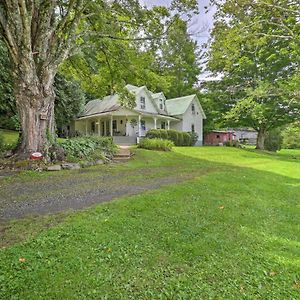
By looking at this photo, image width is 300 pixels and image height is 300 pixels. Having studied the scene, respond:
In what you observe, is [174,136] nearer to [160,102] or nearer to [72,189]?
[160,102]

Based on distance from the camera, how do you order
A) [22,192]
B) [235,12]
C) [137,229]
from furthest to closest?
[235,12], [22,192], [137,229]

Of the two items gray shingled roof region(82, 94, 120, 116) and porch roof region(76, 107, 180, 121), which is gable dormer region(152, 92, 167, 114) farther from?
gray shingled roof region(82, 94, 120, 116)

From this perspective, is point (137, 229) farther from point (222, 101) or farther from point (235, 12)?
point (222, 101)

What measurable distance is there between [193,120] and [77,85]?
1538 centimetres

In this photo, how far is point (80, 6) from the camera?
408 inches

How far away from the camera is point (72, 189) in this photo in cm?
663

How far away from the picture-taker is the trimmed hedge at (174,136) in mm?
23953

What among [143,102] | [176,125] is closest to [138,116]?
[143,102]

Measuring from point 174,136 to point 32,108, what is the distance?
17474mm

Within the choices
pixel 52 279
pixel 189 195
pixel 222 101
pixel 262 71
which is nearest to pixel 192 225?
pixel 189 195

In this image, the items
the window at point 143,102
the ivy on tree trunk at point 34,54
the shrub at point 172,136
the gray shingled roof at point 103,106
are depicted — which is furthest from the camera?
the window at point 143,102

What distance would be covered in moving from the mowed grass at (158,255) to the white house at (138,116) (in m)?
20.5

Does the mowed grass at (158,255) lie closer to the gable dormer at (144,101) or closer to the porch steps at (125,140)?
the porch steps at (125,140)

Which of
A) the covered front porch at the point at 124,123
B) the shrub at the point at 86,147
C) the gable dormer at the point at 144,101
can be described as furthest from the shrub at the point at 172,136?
the shrub at the point at 86,147
